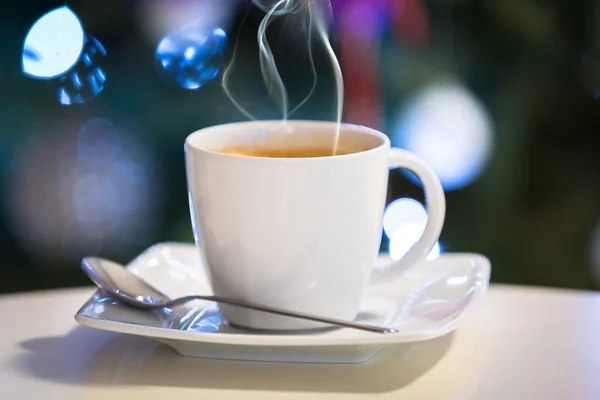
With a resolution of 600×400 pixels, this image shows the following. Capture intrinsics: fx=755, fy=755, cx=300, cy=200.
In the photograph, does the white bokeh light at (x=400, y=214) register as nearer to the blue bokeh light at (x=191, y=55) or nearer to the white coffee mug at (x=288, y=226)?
the blue bokeh light at (x=191, y=55)

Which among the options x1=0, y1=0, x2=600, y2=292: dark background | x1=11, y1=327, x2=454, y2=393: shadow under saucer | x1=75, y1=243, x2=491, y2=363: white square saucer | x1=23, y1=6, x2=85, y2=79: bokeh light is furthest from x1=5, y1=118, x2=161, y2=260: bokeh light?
x1=11, y1=327, x2=454, y2=393: shadow under saucer

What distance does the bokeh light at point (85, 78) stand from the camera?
99cm

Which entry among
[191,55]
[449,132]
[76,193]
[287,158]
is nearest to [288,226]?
[287,158]

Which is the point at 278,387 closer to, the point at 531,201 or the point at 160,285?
the point at 160,285

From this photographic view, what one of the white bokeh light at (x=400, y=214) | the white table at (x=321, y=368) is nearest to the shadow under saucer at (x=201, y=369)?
the white table at (x=321, y=368)

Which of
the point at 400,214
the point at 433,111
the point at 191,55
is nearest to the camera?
the point at 191,55

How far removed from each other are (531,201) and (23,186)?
84cm

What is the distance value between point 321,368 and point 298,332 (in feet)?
0.14

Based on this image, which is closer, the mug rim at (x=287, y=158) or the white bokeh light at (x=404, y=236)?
the mug rim at (x=287, y=158)

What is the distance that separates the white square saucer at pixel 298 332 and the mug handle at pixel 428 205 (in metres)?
0.02

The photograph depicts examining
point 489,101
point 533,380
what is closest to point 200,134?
point 533,380

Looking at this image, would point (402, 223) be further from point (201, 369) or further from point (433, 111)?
point (201, 369)

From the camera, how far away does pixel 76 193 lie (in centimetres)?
134

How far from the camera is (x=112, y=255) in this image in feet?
4.45
